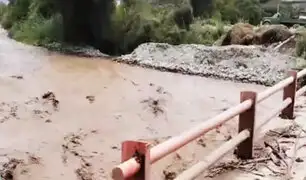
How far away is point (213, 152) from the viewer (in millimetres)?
4836

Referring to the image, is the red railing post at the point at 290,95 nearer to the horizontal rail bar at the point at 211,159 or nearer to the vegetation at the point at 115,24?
the horizontal rail bar at the point at 211,159

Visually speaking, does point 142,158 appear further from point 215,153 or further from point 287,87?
point 287,87

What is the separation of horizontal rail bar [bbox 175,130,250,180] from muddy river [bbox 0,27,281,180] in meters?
2.52

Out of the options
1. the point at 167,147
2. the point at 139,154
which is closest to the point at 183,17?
the point at 167,147

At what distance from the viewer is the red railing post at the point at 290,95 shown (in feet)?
24.2

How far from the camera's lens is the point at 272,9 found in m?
31.9

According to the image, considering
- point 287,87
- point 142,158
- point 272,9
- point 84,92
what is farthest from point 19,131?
point 272,9

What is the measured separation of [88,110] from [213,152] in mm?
6713

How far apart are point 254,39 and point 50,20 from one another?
1064cm

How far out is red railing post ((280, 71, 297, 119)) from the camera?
737 centimetres

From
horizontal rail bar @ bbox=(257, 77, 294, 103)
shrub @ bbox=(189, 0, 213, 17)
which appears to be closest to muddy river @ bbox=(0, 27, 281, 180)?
horizontal rail bar @ bbox=(257, 77, 294, 103)

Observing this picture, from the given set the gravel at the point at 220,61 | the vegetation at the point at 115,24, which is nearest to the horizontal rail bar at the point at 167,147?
the gravel at the point at 220,61

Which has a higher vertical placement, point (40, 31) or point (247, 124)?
point (247, 124)

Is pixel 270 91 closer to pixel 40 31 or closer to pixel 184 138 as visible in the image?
pixel 184 138
